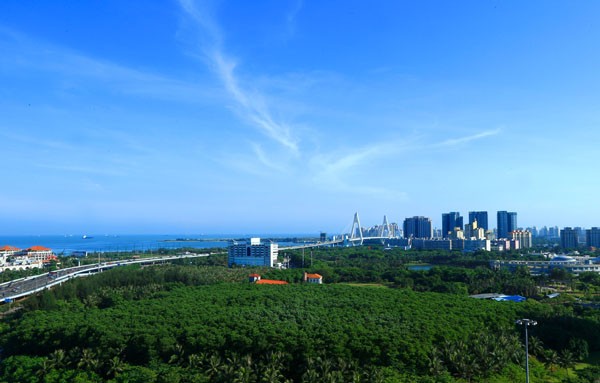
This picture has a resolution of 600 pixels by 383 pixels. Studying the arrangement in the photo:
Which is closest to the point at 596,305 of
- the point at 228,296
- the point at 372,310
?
the point at 372,310

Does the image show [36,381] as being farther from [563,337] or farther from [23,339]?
[563,337]

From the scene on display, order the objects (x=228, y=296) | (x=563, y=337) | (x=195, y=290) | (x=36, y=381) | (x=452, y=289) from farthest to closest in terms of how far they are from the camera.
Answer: (x=452, y=289)
(x=195, y=290)
(x=228, y=296)
(x=563, y=337)
(x=36, y=381)

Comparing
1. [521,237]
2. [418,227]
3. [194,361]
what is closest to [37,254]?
[194,361]

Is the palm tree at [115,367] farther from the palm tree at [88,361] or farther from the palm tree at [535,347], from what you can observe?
the palm tree at [535,347]

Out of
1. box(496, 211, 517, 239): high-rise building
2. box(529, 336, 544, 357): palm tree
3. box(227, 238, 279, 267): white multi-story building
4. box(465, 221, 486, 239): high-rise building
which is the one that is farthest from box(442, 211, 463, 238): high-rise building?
box(529, 336, 544, 357): palm tree

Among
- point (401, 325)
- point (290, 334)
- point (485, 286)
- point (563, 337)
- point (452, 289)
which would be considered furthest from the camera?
point (485, 286)

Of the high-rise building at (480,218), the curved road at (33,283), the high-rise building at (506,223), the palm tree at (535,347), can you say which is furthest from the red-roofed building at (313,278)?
the high-rise building at (506,223)

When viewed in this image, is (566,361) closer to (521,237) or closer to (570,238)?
(570,238)

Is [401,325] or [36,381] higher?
[401,325]

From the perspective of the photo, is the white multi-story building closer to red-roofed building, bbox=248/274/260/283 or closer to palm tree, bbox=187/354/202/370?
red-roofed building, bbox=248/274/260/283
